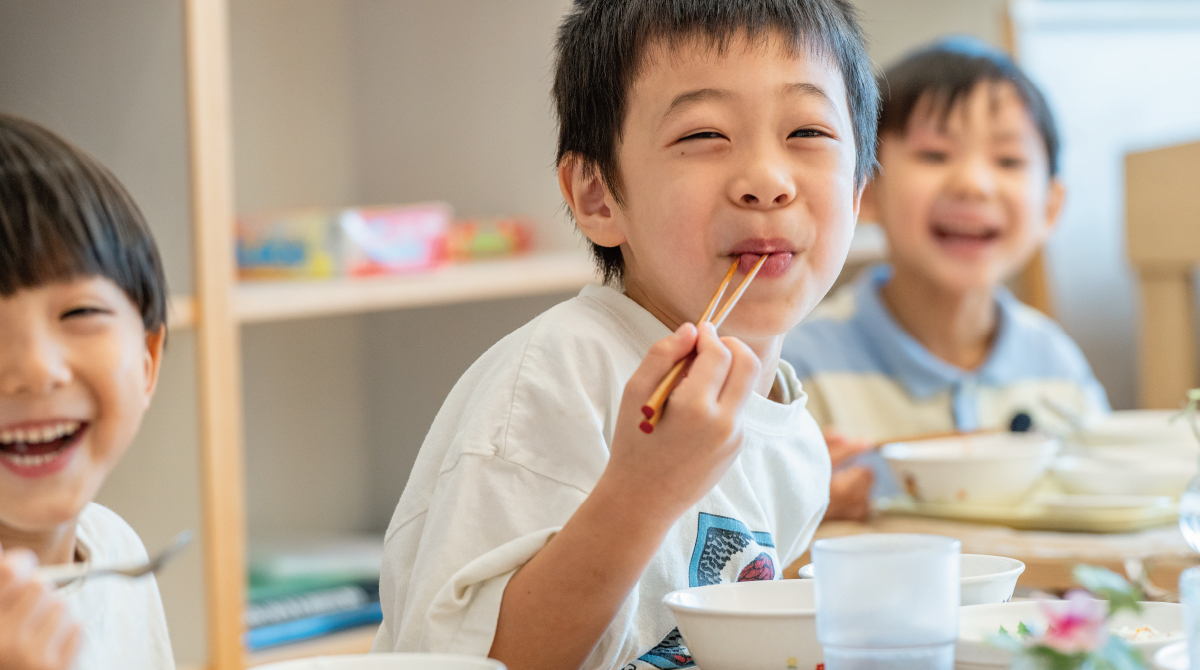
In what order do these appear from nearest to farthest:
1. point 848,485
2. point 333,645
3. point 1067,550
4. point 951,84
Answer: point 1067,550, point 848,485, point 333,645, point 951,84

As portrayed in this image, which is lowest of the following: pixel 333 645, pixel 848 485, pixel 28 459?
pixel 333 645

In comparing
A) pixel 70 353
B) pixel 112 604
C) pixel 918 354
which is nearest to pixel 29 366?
pixel 70 353

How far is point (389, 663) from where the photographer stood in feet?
1.48

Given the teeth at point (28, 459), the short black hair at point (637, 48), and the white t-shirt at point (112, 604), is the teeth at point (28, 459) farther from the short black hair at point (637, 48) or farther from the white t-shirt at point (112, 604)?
the short black hair at point (637, 48)

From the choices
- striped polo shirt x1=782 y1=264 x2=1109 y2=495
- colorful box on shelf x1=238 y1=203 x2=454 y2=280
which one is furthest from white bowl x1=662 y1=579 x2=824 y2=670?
striped polo shirt x1=782 y1=264 x2=1109 y2=495

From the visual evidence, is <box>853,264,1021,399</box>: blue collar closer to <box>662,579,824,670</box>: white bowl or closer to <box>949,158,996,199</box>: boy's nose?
<box>949,158,996,199</box>: boy's nose

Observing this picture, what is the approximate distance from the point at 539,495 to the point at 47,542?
0.72 feet

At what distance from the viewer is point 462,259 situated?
154cm

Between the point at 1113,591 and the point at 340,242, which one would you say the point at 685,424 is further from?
the point at 340,242

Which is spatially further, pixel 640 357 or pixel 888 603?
pixel 640 357

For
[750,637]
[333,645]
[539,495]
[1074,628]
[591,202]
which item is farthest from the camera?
[333,645]

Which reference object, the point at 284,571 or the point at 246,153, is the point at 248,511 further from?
the point at 246,153

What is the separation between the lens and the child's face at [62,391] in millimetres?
474

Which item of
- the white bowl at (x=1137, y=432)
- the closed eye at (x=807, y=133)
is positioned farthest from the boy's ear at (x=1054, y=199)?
the closed eye at (x=807, y=133)
